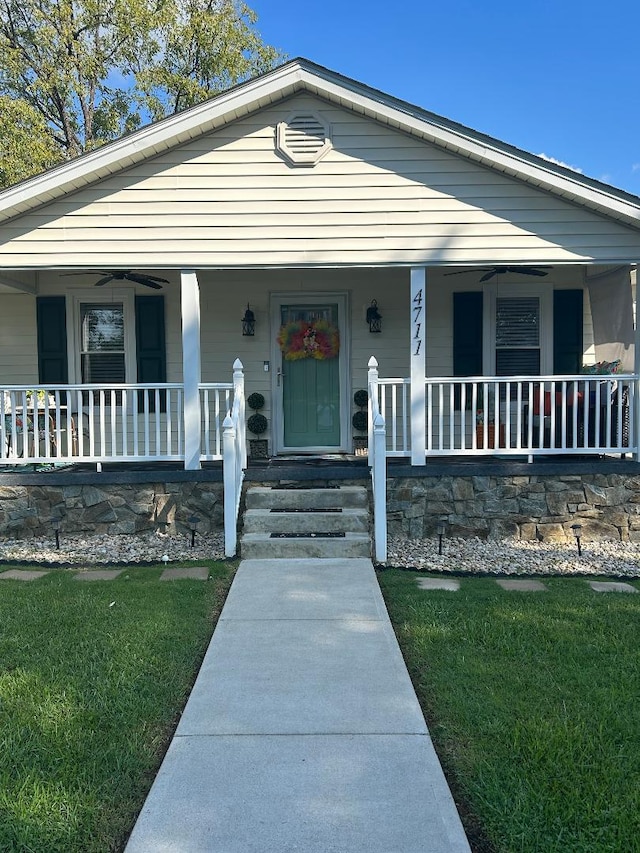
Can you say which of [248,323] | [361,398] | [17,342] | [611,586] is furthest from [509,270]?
[17,342]

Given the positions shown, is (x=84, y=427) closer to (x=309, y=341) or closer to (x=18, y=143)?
(x=309, y=341)

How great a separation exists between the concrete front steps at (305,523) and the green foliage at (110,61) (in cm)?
1242

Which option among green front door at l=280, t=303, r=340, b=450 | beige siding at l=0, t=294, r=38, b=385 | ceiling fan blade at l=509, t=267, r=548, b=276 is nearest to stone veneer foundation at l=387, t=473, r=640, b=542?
green front door at l=280, t=303, r=340, b=450

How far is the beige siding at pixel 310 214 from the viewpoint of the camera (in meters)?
7.43

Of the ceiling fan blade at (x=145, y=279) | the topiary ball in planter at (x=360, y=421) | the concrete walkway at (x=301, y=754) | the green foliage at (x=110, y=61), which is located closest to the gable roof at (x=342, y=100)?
the ceiling fan blade at (x=145, y=279)

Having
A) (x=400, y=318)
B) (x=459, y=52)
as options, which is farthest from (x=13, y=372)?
(x=459, y=52)

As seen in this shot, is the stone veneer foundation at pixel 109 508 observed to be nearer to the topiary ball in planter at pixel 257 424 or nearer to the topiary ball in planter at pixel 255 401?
the topiary ball in planter at pixel 257 424

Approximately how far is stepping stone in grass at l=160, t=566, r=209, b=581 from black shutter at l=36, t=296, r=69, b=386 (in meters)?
4.14

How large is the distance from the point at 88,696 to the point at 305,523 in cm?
344

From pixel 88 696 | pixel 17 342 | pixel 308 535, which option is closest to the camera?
pixel 88 696

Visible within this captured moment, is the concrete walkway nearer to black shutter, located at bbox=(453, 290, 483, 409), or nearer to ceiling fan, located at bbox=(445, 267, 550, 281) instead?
black shutter, located at bbox=(453, 290, 483, 409)

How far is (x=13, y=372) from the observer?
9383 millimetres

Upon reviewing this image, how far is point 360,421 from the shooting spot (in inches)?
360

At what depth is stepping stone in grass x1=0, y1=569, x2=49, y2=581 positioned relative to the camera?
593 centimetres
